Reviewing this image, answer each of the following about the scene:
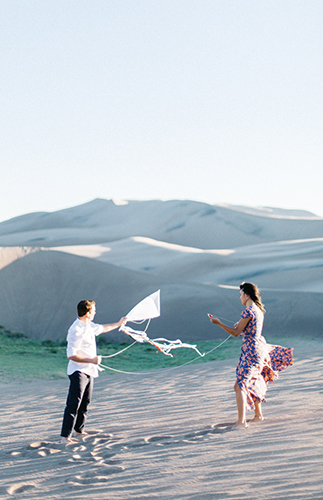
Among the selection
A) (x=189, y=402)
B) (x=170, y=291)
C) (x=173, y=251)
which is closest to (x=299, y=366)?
(x=189, y=402)

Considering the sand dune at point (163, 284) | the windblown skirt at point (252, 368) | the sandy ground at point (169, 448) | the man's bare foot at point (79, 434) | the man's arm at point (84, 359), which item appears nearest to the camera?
the sandy ground at point (169, 448)

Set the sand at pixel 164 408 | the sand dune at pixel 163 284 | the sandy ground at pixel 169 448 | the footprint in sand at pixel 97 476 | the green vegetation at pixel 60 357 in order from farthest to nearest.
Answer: the sand dune at pixel 163 284 < the green vegetation at pixel 60 357 < the footprint in sand at pixel 97 476 < the sand at pixel 164 408 < the sandy ground at pixel 169 448

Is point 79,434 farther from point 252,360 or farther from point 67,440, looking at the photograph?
point 252,360

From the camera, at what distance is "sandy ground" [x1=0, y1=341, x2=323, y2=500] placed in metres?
3.44

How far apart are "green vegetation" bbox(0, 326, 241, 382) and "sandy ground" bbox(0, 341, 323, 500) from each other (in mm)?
2703

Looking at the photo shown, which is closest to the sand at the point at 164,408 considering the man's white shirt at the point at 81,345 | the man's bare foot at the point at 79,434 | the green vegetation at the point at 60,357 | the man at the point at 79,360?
the man's bare foot at the point at 79,434

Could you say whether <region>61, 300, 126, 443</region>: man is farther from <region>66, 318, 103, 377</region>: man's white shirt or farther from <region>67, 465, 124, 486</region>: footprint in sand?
<region>67, 465, 124, 486</region>: footprint in sand

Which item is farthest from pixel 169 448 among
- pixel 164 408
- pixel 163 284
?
pixel 163 284

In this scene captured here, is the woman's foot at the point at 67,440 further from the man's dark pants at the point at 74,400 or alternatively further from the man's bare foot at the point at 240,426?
the man's bare foot at the point at 240,426

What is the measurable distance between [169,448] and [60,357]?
30.5ft

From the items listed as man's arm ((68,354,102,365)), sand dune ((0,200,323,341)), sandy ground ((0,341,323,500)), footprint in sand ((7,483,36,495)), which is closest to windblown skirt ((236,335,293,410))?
sandy ground ((0,341,323,500))

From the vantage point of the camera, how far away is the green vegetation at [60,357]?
10656 millimetres

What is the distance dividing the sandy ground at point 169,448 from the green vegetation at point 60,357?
106 inches

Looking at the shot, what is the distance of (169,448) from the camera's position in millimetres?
4492
